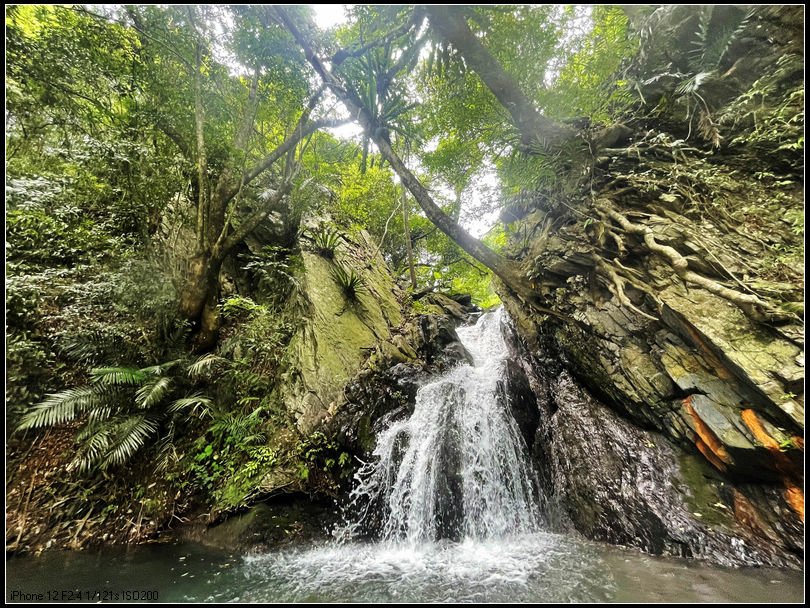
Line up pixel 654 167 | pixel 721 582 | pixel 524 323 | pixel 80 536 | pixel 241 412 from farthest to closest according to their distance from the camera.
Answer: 1. pixel 524 323
2. pixel 241 412
3. pixel 654 167
4. pixel 80 536
5. pixel 721 582

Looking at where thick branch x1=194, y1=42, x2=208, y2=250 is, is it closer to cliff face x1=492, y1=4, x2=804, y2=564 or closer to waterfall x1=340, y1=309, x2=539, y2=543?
waterfall x1=340, y1=309, x2=539, y2=543

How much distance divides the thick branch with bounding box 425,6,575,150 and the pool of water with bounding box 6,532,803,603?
255 inches

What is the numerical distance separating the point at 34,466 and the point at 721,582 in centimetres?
837

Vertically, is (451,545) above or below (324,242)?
below

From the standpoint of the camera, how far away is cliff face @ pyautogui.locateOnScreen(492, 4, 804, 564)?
304 cm

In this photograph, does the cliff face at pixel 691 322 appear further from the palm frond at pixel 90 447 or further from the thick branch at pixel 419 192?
the palm frond at pixel 90 447

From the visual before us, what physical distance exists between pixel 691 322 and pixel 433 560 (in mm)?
4294

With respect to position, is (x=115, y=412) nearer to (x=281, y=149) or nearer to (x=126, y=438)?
(x=126, y=438)

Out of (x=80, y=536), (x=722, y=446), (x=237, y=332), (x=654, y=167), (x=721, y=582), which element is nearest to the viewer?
(x=721, y=582)

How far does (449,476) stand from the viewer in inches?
182

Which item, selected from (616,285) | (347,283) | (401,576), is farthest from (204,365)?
(616,285)

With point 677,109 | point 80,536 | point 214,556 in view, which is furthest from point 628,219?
point 80,536

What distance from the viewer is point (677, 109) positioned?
15.5 ft

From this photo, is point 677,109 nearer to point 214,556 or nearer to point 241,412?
point 241,412
